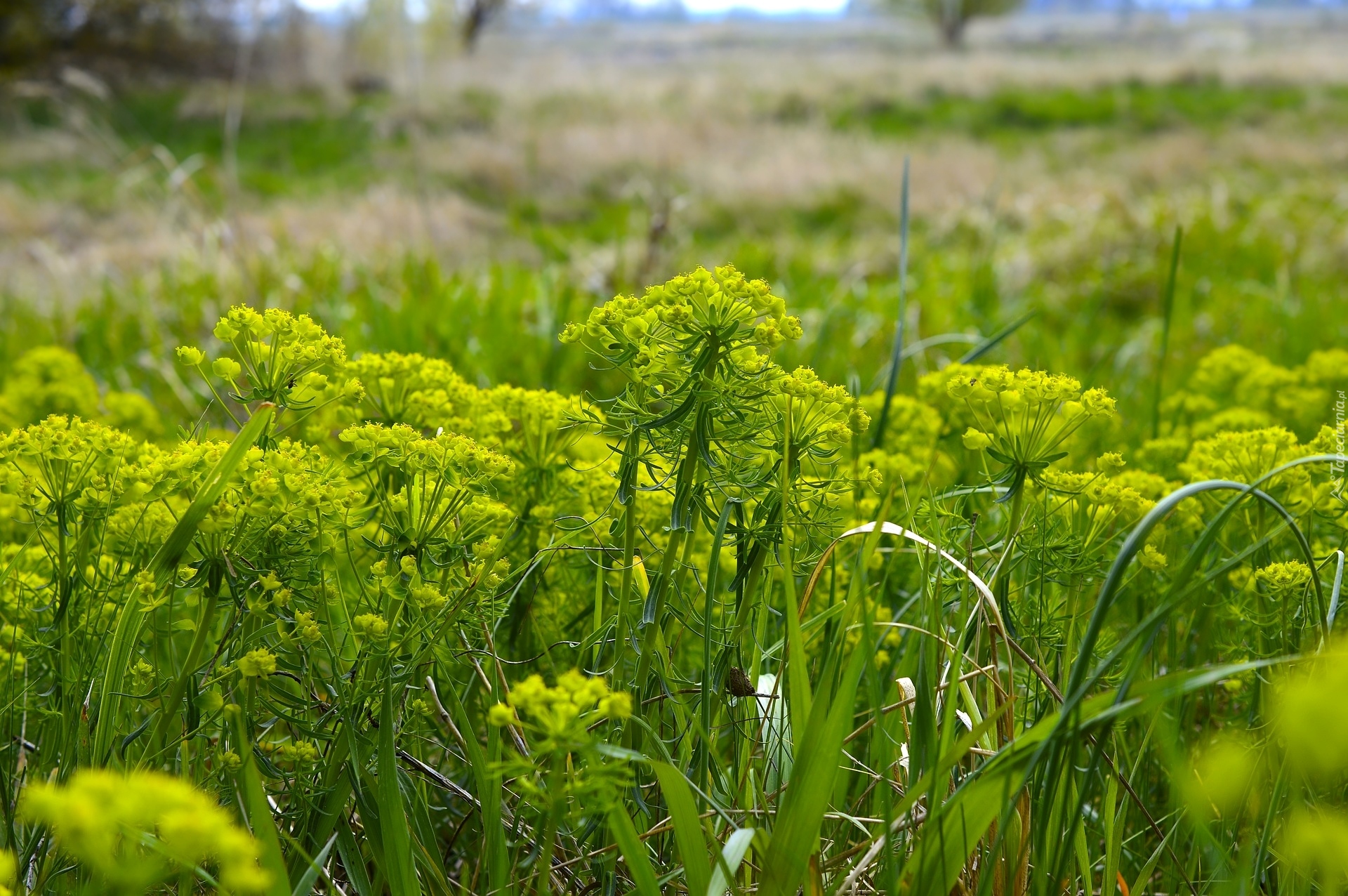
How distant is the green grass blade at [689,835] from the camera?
39.4 inches

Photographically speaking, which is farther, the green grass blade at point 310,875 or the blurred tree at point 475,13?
the blurred tree at point 475,13

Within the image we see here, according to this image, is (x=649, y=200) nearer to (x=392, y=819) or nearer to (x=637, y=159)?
(x=637, y=159)

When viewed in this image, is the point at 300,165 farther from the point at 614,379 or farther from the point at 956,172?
the point at 614,379

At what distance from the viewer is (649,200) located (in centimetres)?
848

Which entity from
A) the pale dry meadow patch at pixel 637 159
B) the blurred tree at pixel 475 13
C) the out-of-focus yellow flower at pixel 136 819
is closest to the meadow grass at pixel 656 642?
the out-of-focus yellow flower at pixel 136 819

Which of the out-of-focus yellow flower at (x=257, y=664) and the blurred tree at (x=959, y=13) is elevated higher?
the blurred tree at (x=959, y=13)

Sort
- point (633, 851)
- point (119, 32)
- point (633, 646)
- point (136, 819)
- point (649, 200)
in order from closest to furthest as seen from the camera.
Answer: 1. point (136, 819)
2. point (633, 851)
3. point (633, 646)
4. point (649, 200)
5. point (119, 32)

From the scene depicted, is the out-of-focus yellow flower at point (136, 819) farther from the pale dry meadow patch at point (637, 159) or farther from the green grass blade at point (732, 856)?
the pale dry meadow patch at point (637, 159)

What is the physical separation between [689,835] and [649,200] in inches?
307

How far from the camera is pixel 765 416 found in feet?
3.80

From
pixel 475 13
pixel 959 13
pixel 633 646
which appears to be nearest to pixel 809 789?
pixel 633 646

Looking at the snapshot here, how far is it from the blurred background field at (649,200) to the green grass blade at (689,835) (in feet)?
6.31

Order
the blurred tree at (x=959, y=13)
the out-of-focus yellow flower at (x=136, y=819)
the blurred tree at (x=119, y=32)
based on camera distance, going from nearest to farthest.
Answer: the out-of-focus yellow flower at (x=136, y=819) < the blurred tree at (x=119, y=32) < the blurred tree at (x=959, y=13)

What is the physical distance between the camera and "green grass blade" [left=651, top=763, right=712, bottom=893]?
1.00m
